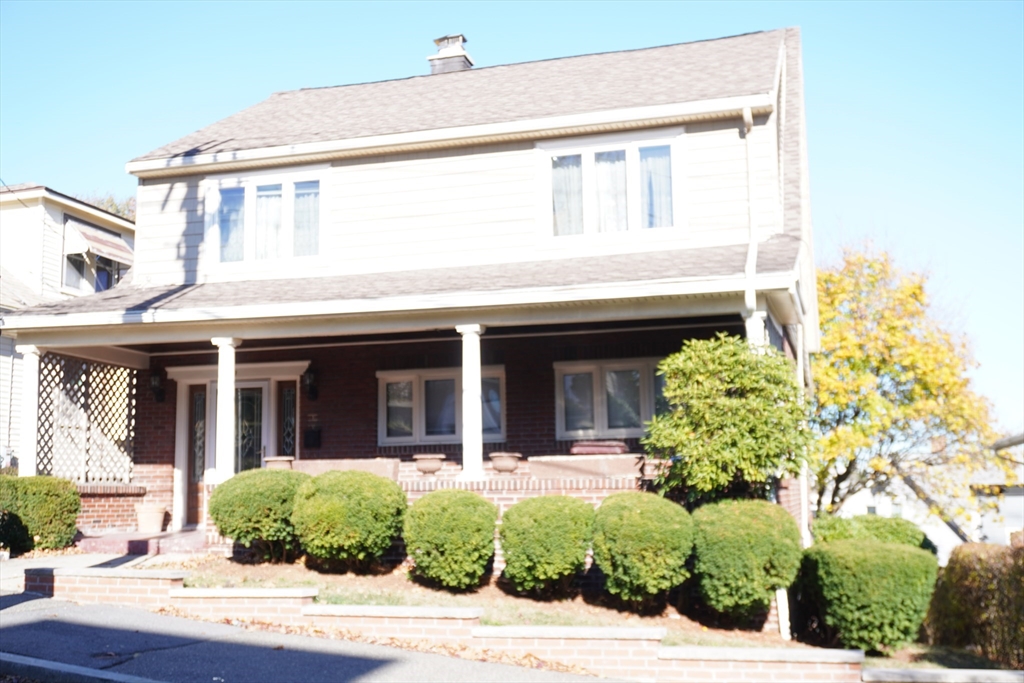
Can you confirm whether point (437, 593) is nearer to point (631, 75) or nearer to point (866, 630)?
point (866, 630)

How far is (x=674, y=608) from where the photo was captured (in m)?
10.6

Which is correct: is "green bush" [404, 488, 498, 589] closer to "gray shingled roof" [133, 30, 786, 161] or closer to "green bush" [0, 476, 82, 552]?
"green bush" [0, 476, 82, 552]

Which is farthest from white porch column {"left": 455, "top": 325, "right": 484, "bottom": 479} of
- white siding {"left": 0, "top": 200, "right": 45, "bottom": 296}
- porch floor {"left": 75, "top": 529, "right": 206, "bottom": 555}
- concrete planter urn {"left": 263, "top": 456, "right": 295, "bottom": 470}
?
white siding {"left": 0, "top": 200, "right": 45, "bottom": 296}

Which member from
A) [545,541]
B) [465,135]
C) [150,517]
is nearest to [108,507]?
[150,517]

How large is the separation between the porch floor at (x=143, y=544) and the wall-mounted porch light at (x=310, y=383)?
2.61 meters

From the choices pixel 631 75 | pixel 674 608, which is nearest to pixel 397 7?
pixel 631 75

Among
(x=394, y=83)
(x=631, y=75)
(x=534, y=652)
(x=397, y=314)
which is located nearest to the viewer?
(x=534, y=652)

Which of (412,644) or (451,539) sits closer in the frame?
(412,644)

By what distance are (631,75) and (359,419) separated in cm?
675

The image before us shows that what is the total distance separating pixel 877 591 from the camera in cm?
943

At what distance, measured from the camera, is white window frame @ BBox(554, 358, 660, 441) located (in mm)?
14414

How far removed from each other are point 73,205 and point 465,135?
1382cm

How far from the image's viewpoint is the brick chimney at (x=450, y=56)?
19672 mm

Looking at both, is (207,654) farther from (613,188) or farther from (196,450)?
(613,188)
